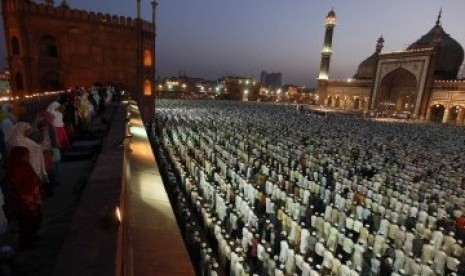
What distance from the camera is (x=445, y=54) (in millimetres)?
38906

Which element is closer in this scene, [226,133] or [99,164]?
[99,164]

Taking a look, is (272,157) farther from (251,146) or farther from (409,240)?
(409,240)

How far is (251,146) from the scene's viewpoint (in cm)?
1577

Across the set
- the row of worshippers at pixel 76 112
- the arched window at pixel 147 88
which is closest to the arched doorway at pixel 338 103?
the arched window at pixel 147 88

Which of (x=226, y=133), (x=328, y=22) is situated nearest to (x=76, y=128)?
(x=226, y=133)

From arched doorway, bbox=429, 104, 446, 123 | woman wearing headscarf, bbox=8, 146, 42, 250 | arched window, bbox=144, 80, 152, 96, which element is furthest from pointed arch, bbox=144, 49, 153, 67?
arched doorway, bbox=429, 104, 446, 123

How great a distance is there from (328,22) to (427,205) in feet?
163

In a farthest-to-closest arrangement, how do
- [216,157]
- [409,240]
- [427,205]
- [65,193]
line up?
[216,157]
[427,205]
[409,240]
[65,193]

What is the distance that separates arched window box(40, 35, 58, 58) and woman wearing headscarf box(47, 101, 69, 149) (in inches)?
720

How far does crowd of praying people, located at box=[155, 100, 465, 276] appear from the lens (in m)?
6.29

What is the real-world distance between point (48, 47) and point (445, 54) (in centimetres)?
4306

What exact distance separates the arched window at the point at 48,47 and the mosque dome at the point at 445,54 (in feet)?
131

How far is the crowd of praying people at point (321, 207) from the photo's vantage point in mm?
6285

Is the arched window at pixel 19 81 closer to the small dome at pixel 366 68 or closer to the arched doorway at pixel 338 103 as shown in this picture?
the arched doorway at pixel 338 103
